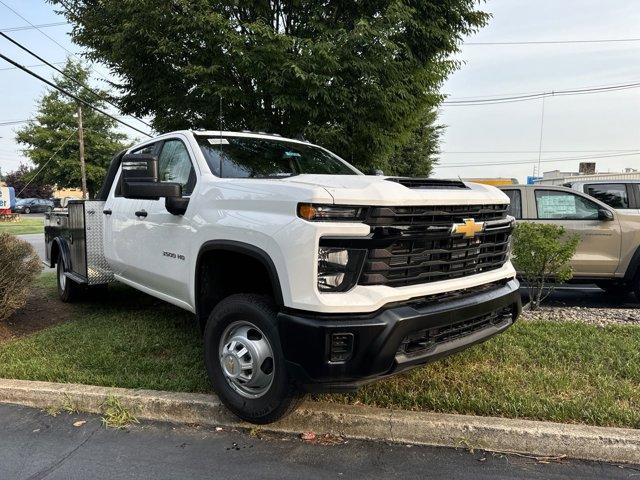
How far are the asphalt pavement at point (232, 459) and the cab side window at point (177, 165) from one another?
1792 mm

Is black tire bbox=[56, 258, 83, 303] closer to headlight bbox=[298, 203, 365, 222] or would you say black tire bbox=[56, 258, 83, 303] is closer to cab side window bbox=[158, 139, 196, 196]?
cab side window bbox=[158, 139, 196, 196]

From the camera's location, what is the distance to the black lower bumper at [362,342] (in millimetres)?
2693

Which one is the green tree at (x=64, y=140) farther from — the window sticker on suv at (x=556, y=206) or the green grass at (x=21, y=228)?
the window sticker on suv at (x=556, y=206)

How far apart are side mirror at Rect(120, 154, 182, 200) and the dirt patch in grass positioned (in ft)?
8.33

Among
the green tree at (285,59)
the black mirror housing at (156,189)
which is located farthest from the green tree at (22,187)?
the black mirror housing at (156,189)

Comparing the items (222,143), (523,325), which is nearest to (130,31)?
(222,143)

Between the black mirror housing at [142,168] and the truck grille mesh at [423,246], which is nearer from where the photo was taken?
the truck grille mesh at [423,246]

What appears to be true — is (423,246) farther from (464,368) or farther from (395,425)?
(464,368)

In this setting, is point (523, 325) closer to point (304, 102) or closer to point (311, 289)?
point (311, 289)

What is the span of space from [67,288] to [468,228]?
5359 millimetres

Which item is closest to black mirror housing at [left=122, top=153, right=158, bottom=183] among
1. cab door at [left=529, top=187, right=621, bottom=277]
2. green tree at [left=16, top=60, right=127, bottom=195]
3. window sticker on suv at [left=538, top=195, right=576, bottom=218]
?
cab door at [left=529, top=187, right=621, bottom=277]

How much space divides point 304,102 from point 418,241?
165 inches

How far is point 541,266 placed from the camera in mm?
5859

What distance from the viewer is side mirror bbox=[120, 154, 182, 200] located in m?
3.66
